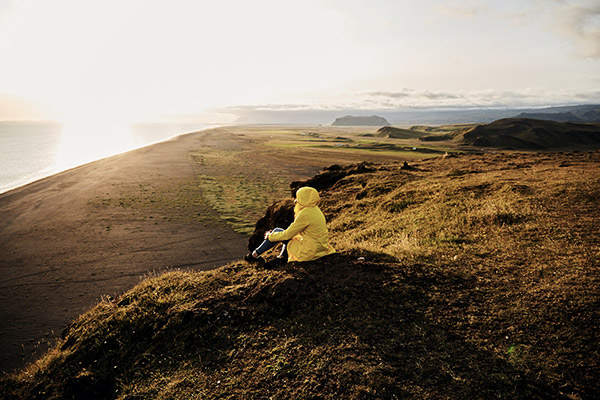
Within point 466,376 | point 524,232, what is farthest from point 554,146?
point 466,376

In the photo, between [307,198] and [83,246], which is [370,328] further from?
[83,246]

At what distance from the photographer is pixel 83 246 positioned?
70.1ft

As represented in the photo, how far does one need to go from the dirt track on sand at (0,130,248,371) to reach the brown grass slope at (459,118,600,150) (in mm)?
115699

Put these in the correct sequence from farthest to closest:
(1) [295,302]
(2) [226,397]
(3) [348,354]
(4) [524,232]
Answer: (4) [524,232] < (1) [295,302] < (3) [348,354] < (2) [226,397]

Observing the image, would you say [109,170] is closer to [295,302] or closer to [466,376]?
[295,302]

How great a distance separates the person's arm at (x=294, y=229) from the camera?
24.5ft

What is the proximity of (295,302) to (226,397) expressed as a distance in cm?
240

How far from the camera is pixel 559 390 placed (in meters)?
4.18

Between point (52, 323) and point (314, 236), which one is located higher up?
point (314, 236)

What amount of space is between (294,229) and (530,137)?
139 m

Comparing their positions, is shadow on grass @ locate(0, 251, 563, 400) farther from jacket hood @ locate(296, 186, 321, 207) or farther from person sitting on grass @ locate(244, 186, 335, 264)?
jacket hood @ locate(296, 186, 321, 207)

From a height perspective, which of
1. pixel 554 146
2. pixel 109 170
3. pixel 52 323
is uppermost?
pixel 554 146

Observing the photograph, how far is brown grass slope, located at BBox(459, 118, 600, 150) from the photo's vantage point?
105375 millimetres

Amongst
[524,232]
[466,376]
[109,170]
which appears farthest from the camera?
[109,170]
